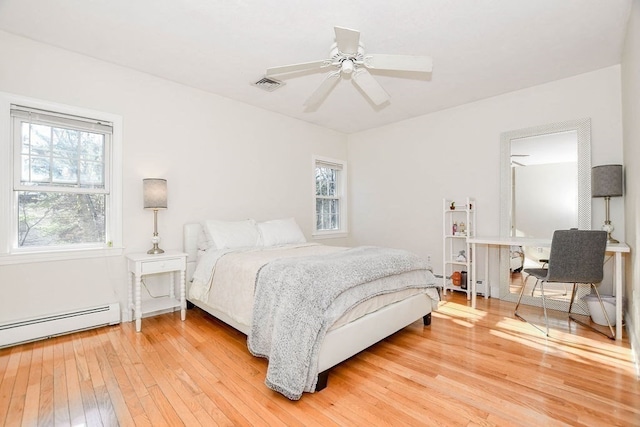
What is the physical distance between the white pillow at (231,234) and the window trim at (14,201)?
881 mm

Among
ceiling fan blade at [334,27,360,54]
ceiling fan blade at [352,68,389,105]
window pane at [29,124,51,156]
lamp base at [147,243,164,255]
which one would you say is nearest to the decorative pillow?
lamp base at [147,243,164,255]

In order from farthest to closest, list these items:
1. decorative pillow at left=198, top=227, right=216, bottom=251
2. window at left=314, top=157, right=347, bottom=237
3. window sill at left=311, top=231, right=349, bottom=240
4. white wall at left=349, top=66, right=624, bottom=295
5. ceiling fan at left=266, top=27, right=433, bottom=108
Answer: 1. window at left=314, top=157, right=347, bottom=237
2. window sill at left=311, top=231, right=349, bottom=240
3. decorative pillow at left=198, top=227, right=216, bottom=251
4. white wall at left=349, top=66, right=624, bottom=295
5. ceiling fan at left=266, top=27, right=433, bottom=108

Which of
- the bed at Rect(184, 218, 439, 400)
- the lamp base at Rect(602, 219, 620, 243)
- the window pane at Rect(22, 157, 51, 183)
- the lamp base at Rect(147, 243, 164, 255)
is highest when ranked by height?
the window pane at Rect(22, 157, 51, 183)

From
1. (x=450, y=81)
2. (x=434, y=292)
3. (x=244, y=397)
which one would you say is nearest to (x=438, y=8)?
(x=450, y=81)

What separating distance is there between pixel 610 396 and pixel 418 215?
Result: 3.07 m

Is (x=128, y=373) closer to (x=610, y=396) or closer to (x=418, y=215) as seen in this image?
(x=610, y=396)

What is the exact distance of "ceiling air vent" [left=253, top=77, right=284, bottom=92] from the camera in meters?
3.32

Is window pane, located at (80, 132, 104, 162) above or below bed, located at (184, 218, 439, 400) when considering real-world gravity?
above

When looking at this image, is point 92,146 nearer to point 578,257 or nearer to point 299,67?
point 299,67

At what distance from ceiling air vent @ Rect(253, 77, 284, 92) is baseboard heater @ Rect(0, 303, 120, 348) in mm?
2756

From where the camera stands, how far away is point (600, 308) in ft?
9.30

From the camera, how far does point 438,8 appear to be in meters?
2.19

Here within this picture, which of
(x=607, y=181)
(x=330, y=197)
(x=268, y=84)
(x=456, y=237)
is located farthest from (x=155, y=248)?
(x=607, y=181)

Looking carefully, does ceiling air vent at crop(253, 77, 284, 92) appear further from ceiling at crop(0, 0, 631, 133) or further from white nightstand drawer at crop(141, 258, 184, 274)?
white nightstand drawer at crop(141, 258, 184, 274)
